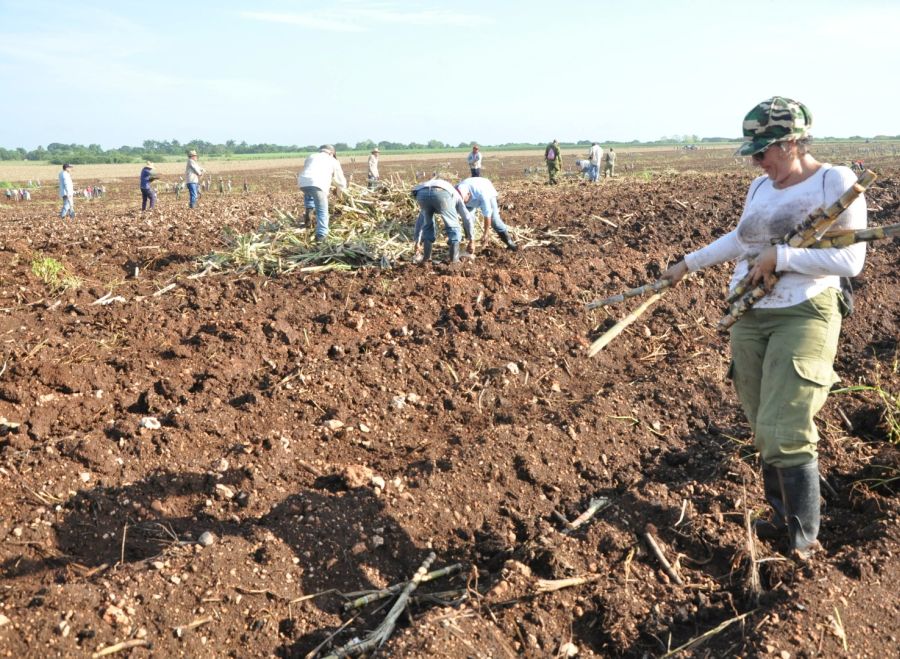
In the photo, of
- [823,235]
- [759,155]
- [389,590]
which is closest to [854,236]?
[823,235]

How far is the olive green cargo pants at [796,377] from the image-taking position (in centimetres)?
→ 288

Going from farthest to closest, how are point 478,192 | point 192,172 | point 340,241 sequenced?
point 192,172, point 340,241, point 478,192

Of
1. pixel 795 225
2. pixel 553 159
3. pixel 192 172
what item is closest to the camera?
pixel 795 225

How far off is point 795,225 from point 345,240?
654cm

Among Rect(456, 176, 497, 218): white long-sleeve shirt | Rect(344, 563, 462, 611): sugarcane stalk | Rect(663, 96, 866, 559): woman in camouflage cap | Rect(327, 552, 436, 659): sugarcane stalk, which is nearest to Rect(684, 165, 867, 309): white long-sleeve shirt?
Rect(663, 96, 866, 559): woman in camouflage cap

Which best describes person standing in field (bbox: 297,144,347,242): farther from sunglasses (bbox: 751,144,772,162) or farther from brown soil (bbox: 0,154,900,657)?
sunglasses (bbox: 751,144,772,162)

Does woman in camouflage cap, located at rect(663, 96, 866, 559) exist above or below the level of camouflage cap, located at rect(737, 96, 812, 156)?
below

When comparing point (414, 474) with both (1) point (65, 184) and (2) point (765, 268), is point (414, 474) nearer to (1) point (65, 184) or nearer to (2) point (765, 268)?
(2) point (765, 268)

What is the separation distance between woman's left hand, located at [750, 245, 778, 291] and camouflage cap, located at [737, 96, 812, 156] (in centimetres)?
40

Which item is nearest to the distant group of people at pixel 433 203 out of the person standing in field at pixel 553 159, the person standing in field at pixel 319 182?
the person standing in field at pixel 319 182

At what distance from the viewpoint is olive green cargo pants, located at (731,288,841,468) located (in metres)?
2.88

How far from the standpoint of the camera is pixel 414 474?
154 inches

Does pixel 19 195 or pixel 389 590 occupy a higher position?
pixel 19 195

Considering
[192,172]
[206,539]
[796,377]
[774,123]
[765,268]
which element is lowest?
[206,539]
